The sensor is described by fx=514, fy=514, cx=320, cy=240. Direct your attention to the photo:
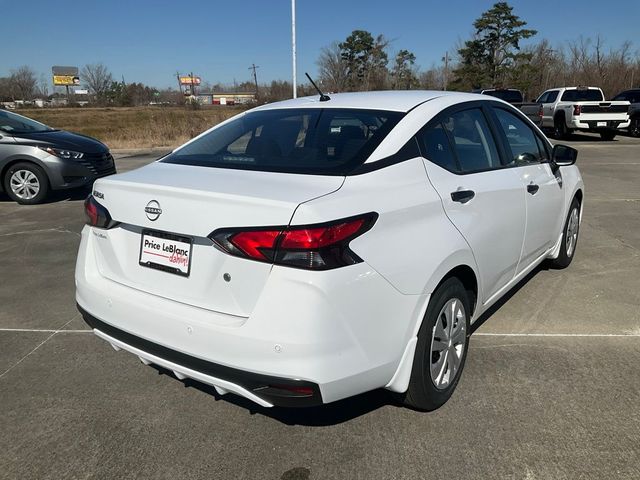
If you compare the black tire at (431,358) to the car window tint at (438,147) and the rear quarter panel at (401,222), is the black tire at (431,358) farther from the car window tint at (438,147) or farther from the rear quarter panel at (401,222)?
the car window tint at (438,147)

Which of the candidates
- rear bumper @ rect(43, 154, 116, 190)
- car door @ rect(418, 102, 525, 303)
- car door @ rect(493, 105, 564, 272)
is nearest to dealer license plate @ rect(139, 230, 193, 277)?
car door @ rect(418, 102, 525, 303)

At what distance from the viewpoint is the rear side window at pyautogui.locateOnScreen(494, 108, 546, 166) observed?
12.1 feet

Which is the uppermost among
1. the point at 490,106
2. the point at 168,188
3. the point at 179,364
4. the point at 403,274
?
the point at 490,106

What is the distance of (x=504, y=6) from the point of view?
4559 cm

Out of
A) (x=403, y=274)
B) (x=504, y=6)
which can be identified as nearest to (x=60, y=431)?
(x=403, y=274)

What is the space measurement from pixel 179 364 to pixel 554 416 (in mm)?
1949

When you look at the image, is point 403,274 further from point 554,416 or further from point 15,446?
point 15,446

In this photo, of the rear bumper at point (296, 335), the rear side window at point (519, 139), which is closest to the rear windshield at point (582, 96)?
the rear side window at point (519, 139)

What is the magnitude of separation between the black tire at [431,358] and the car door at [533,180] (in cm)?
121

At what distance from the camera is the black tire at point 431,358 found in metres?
2.49

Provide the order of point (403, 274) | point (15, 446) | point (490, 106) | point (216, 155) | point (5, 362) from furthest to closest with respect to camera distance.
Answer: point (490, 106) → point (5, 362) → point (216, 155) → point (15, 446) → point (403, 274)

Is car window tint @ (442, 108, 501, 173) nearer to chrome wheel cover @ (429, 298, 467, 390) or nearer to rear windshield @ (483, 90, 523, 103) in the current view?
chrome wheel cover @ (429, 298, 467, 390)

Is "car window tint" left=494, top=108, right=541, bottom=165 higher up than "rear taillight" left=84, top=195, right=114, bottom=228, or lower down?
higher up

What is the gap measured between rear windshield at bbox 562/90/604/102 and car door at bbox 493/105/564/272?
58.3 ft
